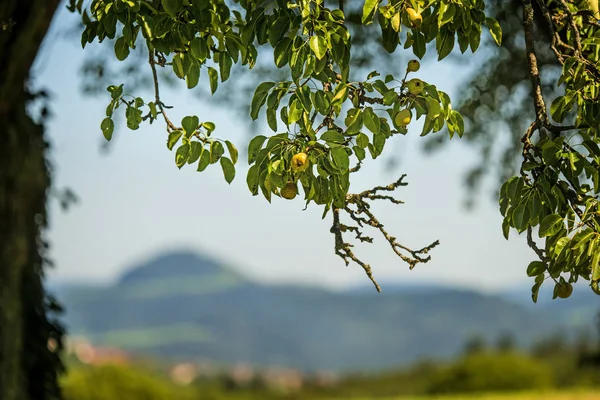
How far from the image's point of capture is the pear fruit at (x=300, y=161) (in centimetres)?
162

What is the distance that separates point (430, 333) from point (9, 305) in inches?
2280

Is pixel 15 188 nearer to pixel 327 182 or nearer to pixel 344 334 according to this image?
pixel 327 182

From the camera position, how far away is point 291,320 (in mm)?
68062

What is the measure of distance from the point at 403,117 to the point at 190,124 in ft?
1.54

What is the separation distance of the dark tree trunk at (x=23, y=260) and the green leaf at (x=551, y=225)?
9.30 ft

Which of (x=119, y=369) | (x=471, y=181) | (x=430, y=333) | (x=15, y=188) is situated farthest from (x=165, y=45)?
(x=430, y=333)

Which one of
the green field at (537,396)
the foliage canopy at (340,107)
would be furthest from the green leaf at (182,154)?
the green field at (537,396)

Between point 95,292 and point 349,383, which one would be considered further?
point 95,292

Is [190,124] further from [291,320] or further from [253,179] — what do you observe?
[291,320]

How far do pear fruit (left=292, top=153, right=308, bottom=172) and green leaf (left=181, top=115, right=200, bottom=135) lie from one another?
1.04ft

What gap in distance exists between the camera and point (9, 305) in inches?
167

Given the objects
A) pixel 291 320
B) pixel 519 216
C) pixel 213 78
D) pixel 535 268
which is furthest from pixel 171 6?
pixel 291 320

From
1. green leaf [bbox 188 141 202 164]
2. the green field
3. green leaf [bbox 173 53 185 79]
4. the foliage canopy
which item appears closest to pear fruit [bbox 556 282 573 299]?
the foliage canopy

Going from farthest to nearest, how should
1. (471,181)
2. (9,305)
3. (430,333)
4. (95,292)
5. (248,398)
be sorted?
(95,292) → (430,333) → (248,398) → (471,181) → (9,305)
